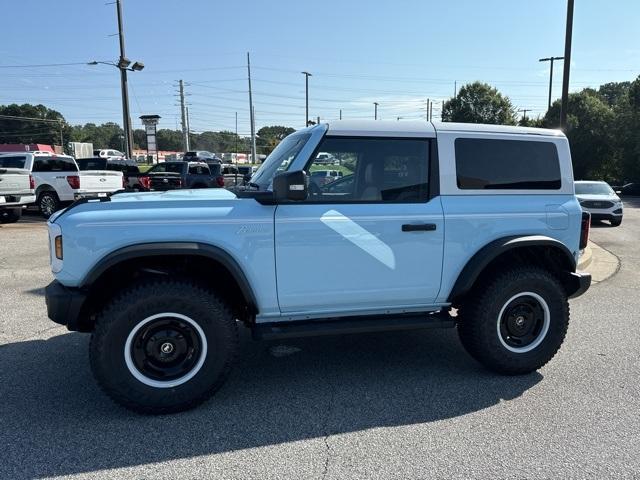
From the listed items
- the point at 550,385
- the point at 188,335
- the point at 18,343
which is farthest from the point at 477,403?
the point at 18,343

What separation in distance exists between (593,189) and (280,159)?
53.8 feet

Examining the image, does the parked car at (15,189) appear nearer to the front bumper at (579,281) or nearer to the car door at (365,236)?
the car door at (365,236)

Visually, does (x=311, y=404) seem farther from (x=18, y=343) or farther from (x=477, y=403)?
(x=18, y=343)

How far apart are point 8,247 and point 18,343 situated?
626 centimetres

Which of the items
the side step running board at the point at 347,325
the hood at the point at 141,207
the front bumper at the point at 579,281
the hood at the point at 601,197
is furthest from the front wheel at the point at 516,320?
the hood at the point at 601,197

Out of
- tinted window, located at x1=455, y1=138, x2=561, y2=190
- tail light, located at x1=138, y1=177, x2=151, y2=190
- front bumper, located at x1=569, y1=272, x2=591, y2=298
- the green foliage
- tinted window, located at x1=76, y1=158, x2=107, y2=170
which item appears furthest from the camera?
the green foliage

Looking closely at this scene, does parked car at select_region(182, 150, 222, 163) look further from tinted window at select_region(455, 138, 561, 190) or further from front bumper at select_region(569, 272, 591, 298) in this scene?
front bumper at select_region(569, 272, 591, 298)

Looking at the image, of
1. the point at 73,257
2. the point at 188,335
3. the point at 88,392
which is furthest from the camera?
the point at 88,392

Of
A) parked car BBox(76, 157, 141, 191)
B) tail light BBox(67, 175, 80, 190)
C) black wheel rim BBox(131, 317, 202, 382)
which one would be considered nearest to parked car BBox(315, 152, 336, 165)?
black wheel rim BBox(131, 317, 202, 382)

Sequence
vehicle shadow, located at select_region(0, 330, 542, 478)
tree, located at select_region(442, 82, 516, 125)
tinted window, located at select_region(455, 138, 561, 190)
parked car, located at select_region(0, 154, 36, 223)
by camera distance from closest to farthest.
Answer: vehicle shadow, located at select_region(0, 330, 542, 478) → tinted window, located at select_region(455, 138, 561, 190) → parked car, located at select_region(0, 154, 36, 223) → tree, located at select_region(442, 82, 516, 125)

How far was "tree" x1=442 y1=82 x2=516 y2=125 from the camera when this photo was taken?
55.0 meters

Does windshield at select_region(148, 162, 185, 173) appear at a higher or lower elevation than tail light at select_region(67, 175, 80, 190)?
higher

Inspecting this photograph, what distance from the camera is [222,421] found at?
343cm

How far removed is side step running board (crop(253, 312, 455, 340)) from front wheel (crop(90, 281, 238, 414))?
0.27 metres
